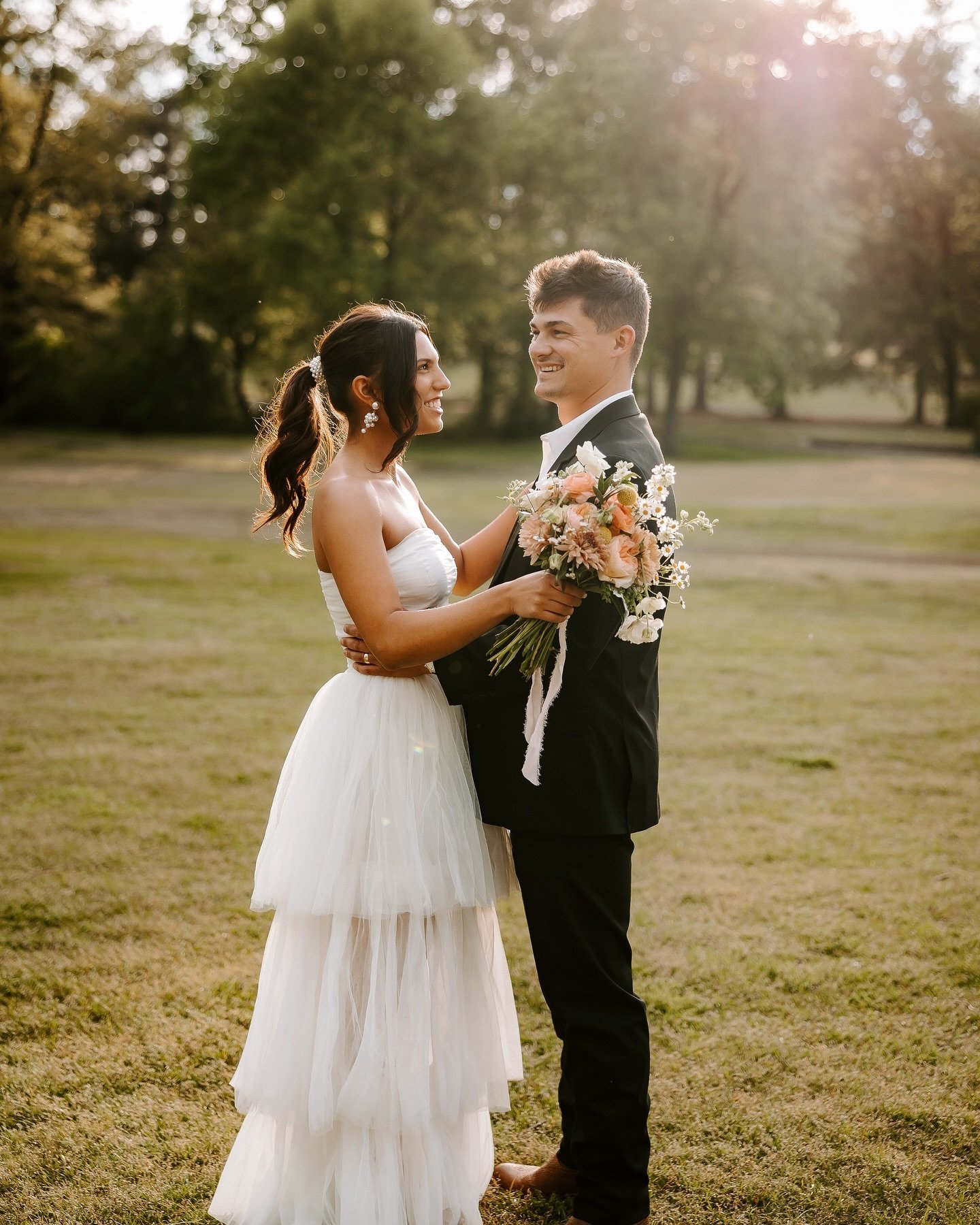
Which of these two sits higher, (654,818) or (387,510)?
(387,510)

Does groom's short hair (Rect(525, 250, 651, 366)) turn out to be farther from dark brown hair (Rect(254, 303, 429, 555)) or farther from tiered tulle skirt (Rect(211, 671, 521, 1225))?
tiered tulle skirt (Rect(211, 671, 521, 1225))

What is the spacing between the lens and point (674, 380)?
35.9 m

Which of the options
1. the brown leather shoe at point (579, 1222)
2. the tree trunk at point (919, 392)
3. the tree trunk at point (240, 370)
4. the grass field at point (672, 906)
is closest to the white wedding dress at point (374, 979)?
the brown leather shoe at point (579, 1222)

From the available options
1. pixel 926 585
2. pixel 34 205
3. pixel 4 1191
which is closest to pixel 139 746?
pixel 4 1191

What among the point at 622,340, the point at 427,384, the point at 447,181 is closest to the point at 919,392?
the point at 447,181

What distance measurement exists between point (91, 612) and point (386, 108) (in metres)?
29.1

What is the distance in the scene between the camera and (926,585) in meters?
14.7

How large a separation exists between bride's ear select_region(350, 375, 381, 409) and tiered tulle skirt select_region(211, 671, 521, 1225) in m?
0.81

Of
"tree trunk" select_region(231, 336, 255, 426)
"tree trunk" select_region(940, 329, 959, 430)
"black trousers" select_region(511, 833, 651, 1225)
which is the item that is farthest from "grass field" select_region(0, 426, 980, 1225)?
"tree trunk" select_region(940, 329, 959, 430)

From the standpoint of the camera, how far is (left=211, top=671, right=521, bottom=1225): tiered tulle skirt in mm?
3068

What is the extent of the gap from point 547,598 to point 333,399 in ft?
3.43

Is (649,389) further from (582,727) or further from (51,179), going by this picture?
(582,727)

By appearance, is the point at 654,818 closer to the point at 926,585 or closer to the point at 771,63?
the point at 926,585

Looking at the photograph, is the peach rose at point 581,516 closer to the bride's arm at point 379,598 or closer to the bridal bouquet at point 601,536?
the bridal bouquet at point 601,536
